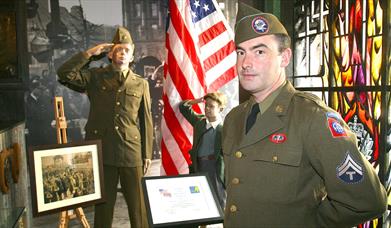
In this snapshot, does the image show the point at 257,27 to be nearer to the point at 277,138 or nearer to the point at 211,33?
the point at 277,138

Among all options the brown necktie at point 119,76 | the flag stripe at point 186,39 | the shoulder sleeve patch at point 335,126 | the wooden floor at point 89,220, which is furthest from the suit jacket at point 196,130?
the shoulder sleeve patch at point 335,126

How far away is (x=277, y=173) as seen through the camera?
50.4 inches

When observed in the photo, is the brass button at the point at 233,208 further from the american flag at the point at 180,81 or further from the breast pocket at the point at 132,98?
the breast pocket at the point at 132,98

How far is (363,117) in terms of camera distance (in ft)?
8.15

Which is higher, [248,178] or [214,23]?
[214,23]

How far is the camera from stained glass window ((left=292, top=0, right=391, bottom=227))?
2281 millimetres

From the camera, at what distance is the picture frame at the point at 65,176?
2.29 meters

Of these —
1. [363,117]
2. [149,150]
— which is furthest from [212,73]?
[363,117]

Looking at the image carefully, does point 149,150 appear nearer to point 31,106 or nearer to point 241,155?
point 241,155

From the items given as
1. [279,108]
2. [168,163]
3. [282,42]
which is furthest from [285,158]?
[168,163]

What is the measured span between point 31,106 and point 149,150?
246cm

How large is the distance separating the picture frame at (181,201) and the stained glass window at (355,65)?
1.14m

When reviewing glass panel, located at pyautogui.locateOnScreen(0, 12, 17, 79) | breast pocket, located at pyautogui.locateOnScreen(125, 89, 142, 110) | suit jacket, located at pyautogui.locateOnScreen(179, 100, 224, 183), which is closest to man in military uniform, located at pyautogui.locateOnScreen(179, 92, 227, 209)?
suit jacket, located at pyautogui.locateOnScreen(179, 100, 224, 183)

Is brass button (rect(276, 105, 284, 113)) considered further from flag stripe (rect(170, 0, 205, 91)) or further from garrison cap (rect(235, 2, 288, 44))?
flag stripe (rect(170, 0, 205, 91))
